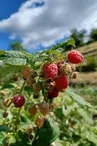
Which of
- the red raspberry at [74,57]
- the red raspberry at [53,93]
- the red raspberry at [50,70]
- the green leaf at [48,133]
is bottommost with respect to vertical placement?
the green leaf at [48,133]

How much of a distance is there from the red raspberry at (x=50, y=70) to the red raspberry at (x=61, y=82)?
2 centimetres

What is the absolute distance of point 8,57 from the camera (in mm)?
1183

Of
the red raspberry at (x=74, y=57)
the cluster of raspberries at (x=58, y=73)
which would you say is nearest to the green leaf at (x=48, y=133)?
the cluster of raspberries at (x=58, y=73)

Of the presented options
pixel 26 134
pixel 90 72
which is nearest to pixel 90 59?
pixel 90 72

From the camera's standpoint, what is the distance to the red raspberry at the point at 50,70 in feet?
3.66

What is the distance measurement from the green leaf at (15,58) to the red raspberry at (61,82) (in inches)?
5.2

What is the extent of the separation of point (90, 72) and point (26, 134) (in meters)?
25.9

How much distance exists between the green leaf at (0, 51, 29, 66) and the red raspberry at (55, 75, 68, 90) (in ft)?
0.43

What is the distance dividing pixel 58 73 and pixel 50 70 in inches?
2.5

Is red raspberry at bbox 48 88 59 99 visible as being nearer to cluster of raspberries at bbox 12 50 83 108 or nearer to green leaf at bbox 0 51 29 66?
cluster of raspberries at bbox 12 50 83 108

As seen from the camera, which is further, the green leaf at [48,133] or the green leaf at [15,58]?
the green leaf at [48,133]

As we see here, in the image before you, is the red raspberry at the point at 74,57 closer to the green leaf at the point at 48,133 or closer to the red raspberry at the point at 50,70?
the red raspberry at the point at 50,70

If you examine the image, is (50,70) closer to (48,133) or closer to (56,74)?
(56,74)

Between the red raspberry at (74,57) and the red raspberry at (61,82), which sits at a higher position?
the red raspberry at (74,57)
